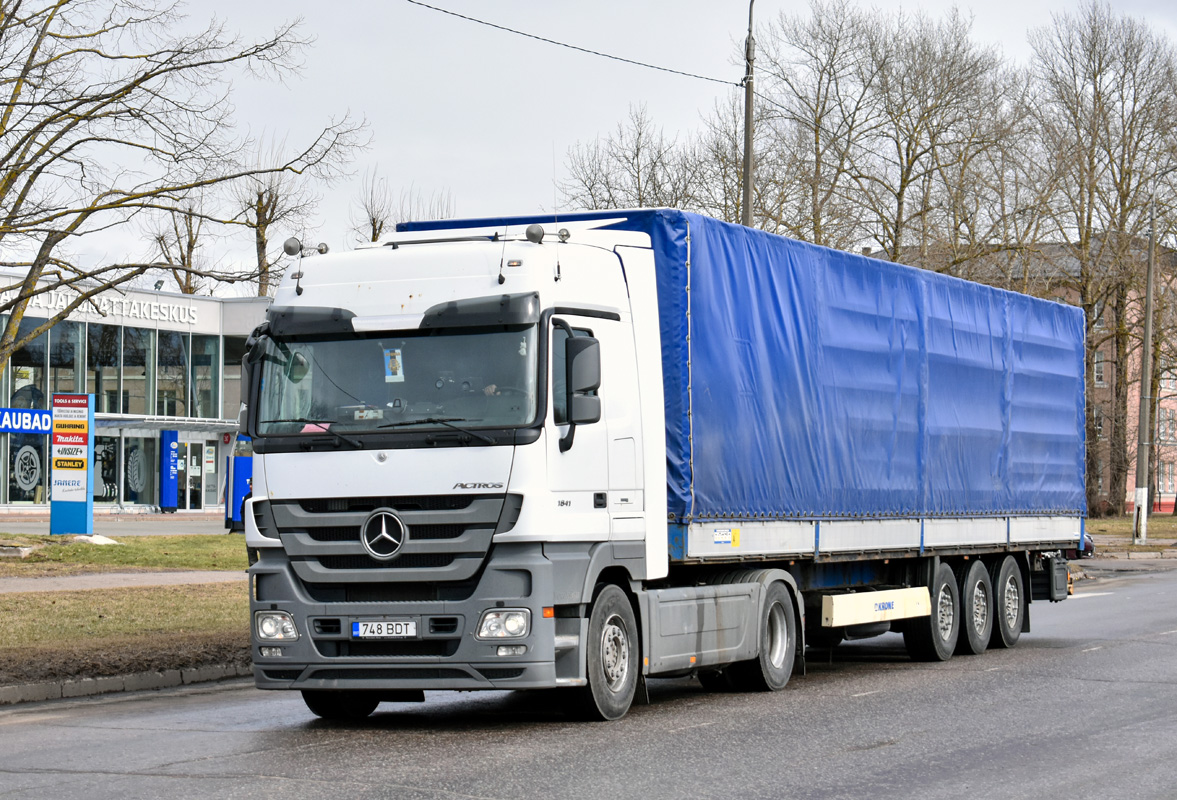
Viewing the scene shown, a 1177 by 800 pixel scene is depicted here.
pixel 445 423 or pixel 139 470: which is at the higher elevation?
pixel 445 423

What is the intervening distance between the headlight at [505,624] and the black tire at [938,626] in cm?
663

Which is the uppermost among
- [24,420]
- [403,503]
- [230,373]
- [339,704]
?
[230,373]

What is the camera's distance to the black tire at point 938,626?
50.1ft

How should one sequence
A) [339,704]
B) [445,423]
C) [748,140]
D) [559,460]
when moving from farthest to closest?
[748,140]
[339,704]
[559,460]
[445,423]

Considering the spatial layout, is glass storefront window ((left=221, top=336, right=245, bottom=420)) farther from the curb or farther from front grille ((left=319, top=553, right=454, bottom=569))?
front grille ((left=319, top=553, right=454, bottom=569))

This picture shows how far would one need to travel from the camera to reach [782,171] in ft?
129

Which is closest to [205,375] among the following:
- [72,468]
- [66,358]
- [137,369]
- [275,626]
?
[137,369]

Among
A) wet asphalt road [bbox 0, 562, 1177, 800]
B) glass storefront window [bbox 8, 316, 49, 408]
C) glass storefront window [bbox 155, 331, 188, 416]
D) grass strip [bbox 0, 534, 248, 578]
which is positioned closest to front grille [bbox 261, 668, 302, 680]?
wet asphalt road [bbox 0, 562, 1177, 800]

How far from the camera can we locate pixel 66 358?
Result: 48.8 metres

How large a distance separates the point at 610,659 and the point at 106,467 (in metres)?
42.9

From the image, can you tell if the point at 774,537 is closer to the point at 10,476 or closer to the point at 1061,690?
the point at 1061,690

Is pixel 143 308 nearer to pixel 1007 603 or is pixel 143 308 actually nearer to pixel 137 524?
pixel 137 524

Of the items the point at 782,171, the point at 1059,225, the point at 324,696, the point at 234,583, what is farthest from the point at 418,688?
the point at 1059,225

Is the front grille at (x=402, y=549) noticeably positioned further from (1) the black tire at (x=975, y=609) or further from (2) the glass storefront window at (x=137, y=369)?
(2) the glass storefront window at (x=137, y=369)
